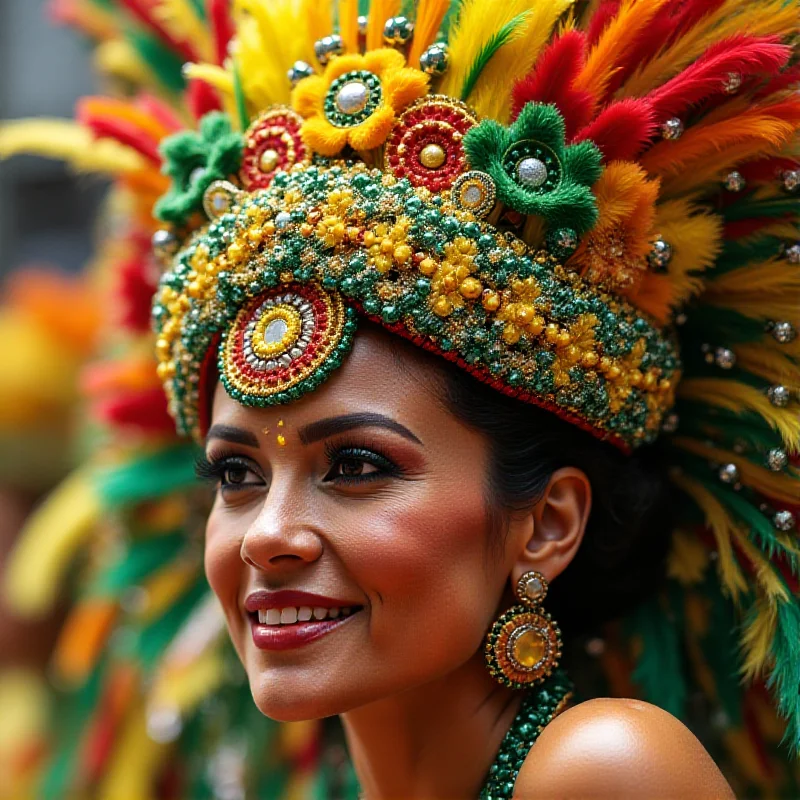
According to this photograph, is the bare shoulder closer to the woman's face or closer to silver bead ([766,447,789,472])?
the woman's face

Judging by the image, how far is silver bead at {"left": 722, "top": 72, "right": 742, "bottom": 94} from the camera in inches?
78.4

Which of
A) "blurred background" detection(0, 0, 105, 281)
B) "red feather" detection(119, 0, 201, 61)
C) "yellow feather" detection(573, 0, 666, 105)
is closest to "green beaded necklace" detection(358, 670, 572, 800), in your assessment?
→ "yellow feather" detection(573, 0, 666, 105)

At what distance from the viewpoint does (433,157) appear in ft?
6.56

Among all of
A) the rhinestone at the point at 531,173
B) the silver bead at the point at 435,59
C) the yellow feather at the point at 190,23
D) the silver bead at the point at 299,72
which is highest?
the silver bead at the point at 435,59

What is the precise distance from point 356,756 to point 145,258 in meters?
1.28

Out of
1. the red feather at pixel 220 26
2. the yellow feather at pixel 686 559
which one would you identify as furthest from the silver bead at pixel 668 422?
the red feather at pixel 220 26

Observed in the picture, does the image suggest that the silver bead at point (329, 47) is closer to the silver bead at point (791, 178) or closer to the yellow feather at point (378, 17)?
the yellow feather at point (378, 17)

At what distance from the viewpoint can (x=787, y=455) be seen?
6.97ft

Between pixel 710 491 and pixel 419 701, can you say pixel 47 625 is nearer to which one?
pixel 419 701

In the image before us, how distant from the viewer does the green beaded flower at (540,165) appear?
6.35 feet

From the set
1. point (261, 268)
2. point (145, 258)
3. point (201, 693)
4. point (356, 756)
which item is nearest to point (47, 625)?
point (201, 693)

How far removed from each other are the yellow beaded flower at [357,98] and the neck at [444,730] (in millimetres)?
967

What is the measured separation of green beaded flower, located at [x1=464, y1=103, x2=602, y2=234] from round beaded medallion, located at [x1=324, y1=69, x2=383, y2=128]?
0.20m

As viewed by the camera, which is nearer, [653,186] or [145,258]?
[653,186]
